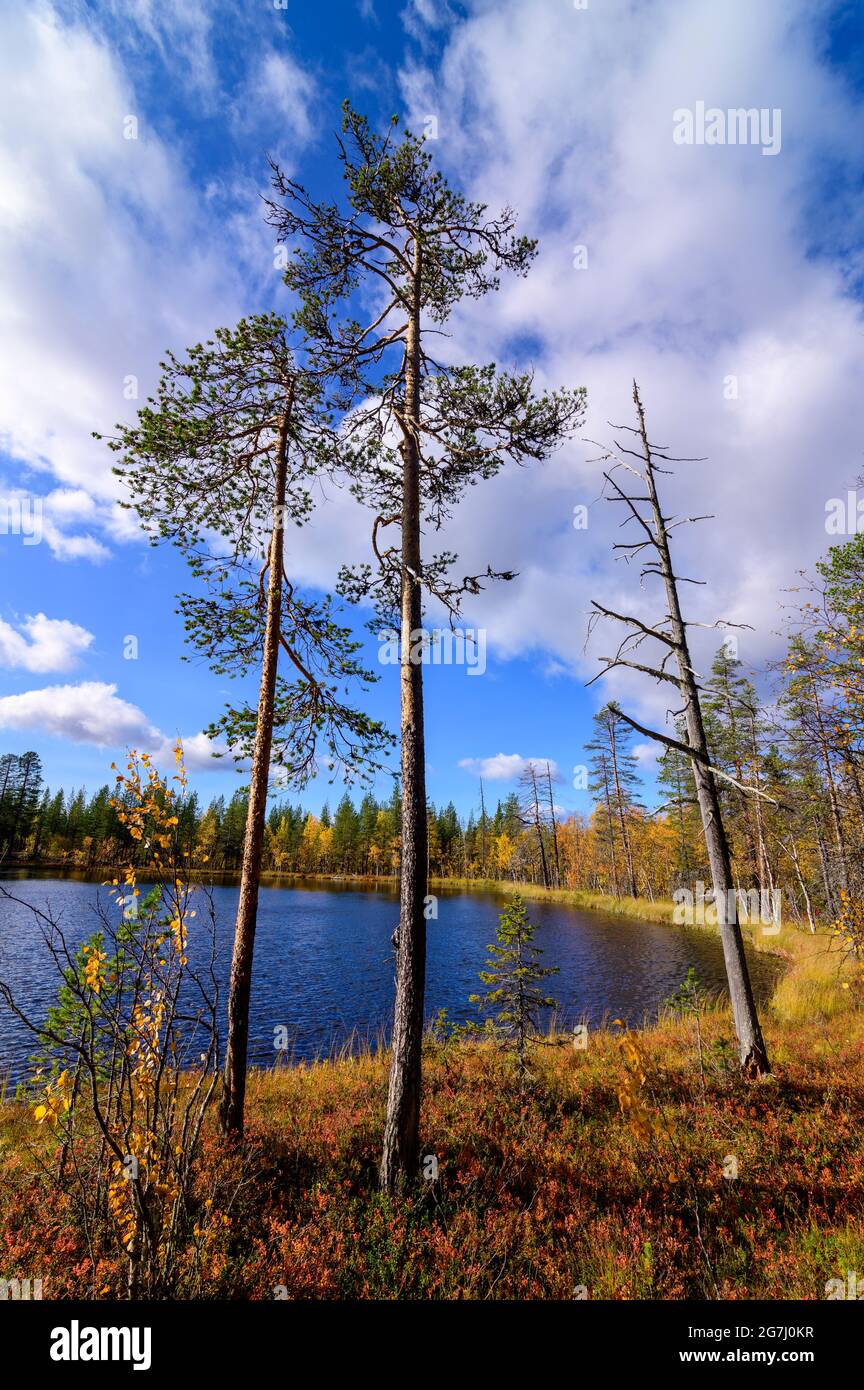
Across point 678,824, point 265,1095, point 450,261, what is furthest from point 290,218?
point 678,824

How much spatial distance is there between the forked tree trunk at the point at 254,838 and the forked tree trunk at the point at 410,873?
213cm

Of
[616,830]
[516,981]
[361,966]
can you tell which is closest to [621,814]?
Result: [616,830]

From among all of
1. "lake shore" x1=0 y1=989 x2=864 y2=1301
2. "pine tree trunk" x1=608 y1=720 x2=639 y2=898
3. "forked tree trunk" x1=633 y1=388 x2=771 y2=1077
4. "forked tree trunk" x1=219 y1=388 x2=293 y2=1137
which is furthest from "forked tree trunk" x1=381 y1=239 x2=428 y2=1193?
"pine tree trunk" x1=608 y1=720 x2=639 y2=898

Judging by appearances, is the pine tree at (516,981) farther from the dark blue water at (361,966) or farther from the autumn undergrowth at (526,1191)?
the dark blue water at (361,966)

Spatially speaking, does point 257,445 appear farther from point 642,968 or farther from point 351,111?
point 642,968

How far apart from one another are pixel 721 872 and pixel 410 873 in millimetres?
5543

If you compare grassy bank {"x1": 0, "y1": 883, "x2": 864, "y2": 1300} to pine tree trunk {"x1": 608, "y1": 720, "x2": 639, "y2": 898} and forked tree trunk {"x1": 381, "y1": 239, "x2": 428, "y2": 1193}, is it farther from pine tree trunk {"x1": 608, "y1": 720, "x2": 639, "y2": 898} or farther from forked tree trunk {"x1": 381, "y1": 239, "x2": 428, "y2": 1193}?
pine tree trunk {"x1": 608, "y1": 720, "x2": 639, "y2": 898}

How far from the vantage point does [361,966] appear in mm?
25250

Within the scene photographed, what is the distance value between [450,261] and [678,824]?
4776 cm

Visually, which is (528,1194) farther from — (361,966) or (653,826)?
(653,826)

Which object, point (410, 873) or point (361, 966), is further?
point (361, 966)

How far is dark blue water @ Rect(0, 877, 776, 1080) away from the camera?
16.2 m

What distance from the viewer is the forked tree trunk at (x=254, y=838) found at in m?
7.28

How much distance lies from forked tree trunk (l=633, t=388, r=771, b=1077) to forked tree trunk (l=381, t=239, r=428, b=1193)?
16.1ft
